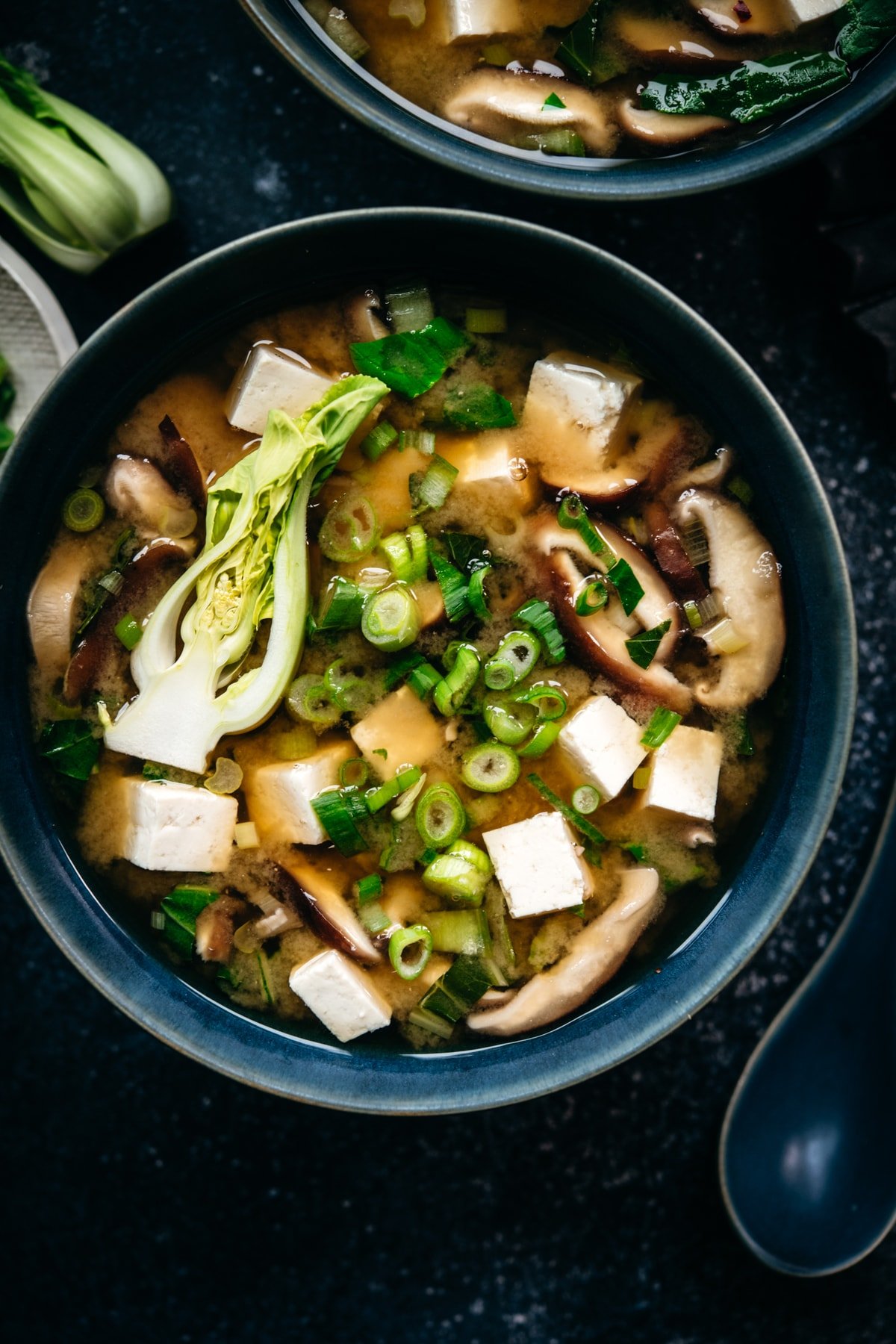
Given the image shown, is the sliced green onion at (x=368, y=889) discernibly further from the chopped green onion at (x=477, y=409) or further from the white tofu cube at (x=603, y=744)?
the chopped green onion at (x=477, y=409)

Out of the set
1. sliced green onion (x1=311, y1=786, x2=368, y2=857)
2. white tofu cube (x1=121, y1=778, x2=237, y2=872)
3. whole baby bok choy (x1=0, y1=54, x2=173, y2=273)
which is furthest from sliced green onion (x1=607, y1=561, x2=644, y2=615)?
whole baby bok choy (x1=0, y1=54, x2=173, y2=273)

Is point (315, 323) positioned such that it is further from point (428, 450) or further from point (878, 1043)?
point (878, 1043)

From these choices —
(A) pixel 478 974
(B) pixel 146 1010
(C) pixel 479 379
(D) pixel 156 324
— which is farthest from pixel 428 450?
(B) pixel 146 1010

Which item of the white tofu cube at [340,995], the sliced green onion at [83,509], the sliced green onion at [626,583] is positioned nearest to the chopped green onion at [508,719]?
the sliced green onion at [626,583]

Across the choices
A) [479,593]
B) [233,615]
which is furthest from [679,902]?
[233,615]

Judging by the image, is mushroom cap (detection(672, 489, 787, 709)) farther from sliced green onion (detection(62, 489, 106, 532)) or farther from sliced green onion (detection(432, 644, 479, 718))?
sliced green onion (detection(62, 489, 106, 532))

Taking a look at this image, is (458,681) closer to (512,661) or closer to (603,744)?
(512,661)
